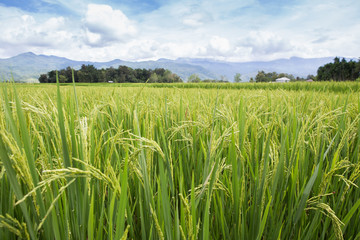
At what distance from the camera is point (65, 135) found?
510mm

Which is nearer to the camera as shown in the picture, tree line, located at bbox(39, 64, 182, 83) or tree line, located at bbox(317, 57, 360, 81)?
tree line, located at bbox(317, 57, 360, 81)

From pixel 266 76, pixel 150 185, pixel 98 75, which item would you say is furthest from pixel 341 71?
pixel 150 185

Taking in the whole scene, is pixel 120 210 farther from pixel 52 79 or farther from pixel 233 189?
pixel 52 79

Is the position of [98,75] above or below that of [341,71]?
below

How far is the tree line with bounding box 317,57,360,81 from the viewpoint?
50.4 meters

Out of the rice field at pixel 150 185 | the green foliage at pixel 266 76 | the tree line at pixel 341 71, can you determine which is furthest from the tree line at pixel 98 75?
the rice field at pixel 150 185

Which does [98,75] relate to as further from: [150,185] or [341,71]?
[341,71]

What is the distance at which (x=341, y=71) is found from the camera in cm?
5466

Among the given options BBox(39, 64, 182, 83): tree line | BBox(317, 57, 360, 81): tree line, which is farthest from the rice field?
BBox(317, 57, 360, 81): tree line

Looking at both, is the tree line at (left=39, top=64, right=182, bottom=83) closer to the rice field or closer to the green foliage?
the green foliage

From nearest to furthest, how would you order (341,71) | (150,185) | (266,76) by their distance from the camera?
(150,185), (341,71), (266,76)

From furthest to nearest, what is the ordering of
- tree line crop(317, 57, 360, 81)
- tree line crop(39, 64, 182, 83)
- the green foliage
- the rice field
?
the green foliage → tree line crop(39, 64, 182, 83) → tree line crop(317, 57, 360, 81) → the rice field

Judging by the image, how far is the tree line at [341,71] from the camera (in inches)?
1984

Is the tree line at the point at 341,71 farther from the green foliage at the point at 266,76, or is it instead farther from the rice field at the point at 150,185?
the rice field at the point at 150,185
